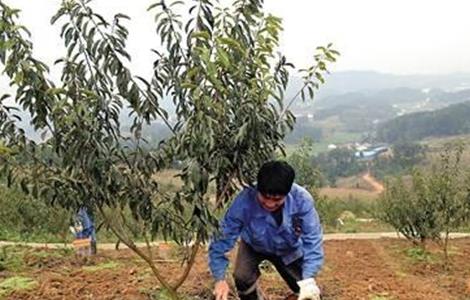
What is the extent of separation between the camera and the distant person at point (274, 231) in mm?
4277

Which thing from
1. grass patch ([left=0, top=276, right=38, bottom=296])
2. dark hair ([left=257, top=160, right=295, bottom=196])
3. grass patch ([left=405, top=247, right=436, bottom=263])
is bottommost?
grass patch ([left=405, top=247, right=436, bottom=263])

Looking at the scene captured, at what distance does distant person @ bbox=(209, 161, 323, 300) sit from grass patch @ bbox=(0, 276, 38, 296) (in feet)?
10.8

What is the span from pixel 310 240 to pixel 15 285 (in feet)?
13.9

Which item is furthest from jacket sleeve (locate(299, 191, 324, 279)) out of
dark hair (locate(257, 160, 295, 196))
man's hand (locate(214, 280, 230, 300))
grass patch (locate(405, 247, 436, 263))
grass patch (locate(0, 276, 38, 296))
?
grass patch (locate(405, 247, 436, 263))

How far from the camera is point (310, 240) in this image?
454 centimetres

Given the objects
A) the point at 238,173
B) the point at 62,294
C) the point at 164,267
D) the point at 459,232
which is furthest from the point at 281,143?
the point at 459,232

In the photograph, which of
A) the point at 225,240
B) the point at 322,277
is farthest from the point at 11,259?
the point at 225,240

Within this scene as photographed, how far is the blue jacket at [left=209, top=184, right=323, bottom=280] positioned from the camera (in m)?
4.58

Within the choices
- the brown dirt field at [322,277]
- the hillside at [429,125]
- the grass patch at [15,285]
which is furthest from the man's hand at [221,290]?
the hillside at [429,125]

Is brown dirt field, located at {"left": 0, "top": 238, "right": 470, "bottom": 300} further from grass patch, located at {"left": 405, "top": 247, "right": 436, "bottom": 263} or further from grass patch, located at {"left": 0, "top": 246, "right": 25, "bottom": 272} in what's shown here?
grass patch, located at {"left": 0, "top": 246, "right": 25, "bottom": 272}

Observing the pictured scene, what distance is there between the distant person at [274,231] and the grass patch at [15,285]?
10.8ft

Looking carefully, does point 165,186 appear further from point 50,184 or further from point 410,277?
point 410,277

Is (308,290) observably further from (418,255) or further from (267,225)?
(418,255)

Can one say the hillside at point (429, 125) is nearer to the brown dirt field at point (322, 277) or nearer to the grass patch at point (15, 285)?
the brown dirt field at point (322, 277)
